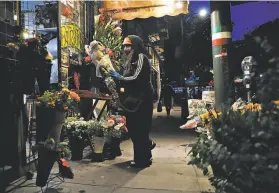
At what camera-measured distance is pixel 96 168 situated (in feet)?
18.0

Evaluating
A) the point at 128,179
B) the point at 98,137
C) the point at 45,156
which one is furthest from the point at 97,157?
the point at 45,156

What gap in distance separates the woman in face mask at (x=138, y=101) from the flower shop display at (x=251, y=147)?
3096 millimetres

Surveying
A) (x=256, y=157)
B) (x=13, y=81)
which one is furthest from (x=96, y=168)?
(x=256, y=157)

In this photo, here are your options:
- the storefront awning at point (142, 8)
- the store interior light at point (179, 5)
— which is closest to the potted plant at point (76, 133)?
the storefront awning at point (142, 8)

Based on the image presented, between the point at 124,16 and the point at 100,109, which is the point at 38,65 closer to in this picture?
the point at 100,109

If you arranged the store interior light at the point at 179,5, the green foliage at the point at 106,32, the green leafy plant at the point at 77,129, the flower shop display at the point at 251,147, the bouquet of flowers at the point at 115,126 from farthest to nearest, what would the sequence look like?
1. the green foliage at the point at 106,32
2. the store interior light at the point at 179,5
3. the bouquet of flowers at the point at 115,126
4. the green leafy plant at the point at 77,129
5. the flower shop display at the point at 251,147

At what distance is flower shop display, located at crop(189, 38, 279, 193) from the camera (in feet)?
7.50

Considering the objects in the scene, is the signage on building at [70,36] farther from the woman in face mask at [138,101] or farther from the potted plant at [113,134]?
the potted plant at [113,134]

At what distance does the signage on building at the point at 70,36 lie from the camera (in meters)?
6.54

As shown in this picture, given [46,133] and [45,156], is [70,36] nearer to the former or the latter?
[46,133]

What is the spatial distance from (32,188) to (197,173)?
272 cm

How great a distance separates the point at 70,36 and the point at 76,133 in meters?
2.37

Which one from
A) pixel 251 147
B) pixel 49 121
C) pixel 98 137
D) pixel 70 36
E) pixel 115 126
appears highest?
pixel 70 36

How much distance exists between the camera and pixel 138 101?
5602mm
